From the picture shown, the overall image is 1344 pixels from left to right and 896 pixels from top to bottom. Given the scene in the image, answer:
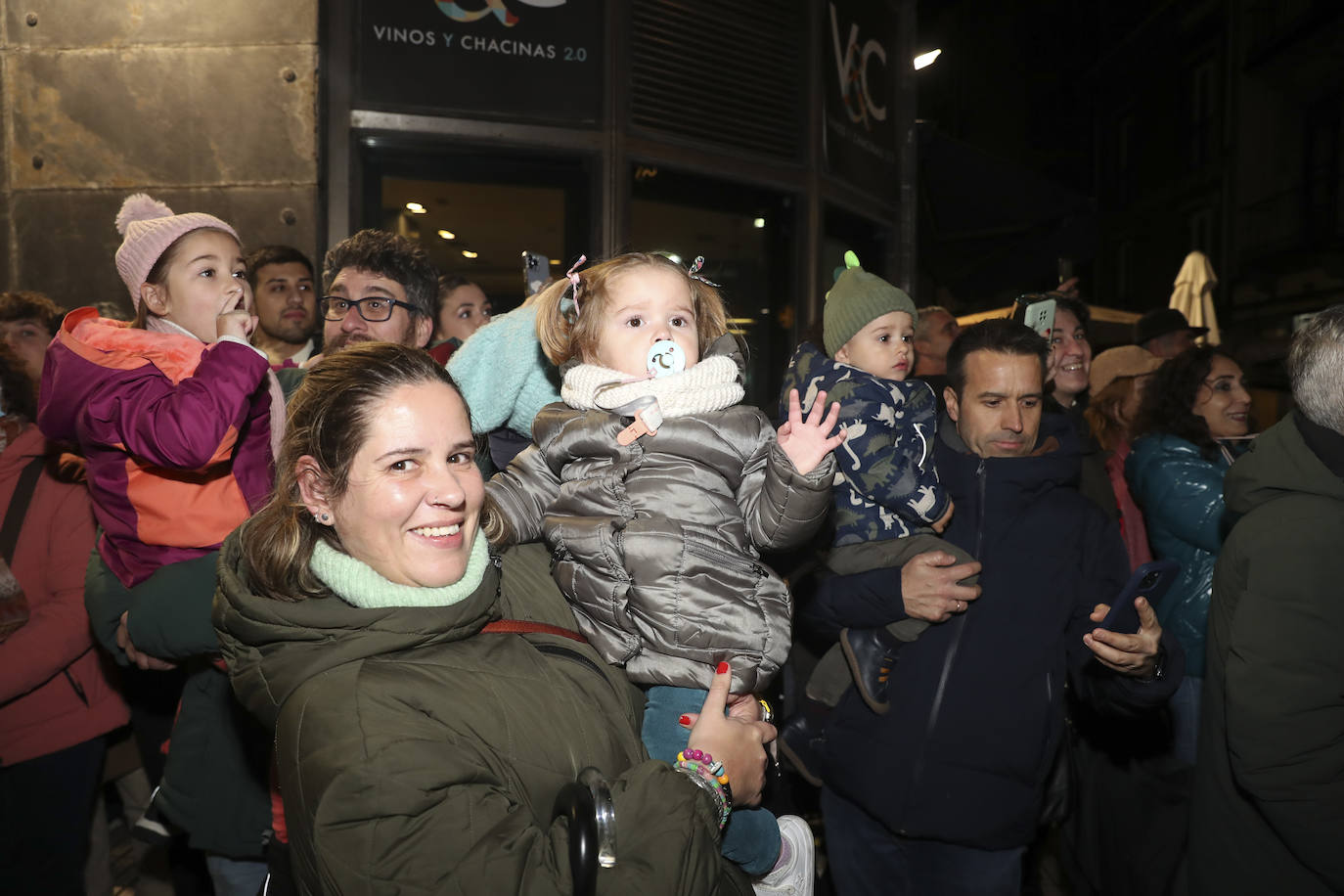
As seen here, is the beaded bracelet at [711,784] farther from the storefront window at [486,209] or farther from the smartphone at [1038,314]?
the storefront window at [486,209]

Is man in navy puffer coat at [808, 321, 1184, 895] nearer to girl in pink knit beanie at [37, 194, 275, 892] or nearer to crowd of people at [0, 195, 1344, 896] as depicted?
crowd of people at [0, 195, 1344, 896]

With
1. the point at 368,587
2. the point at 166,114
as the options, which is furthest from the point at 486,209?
the point at 368,587

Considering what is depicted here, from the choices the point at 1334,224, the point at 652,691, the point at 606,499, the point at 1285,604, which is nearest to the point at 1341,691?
the point at 1285,604

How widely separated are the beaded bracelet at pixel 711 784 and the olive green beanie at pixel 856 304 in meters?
2.16

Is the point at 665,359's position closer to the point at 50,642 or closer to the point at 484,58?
the point at 50,642

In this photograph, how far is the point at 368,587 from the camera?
64.9 inches

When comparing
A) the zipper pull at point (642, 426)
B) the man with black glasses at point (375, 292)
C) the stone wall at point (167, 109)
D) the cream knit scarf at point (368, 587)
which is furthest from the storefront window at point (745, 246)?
the cream knit scarf at point (368, 587)

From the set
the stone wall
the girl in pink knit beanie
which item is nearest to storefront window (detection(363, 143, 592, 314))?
the stone wall

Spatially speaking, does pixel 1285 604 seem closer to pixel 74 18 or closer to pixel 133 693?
pixel 133 693

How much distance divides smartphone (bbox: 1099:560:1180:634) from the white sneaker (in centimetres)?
107

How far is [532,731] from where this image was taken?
1628mm

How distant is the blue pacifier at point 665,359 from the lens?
2148mm

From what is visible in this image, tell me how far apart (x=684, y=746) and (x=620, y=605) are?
348mm

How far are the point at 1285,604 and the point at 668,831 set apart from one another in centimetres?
167
